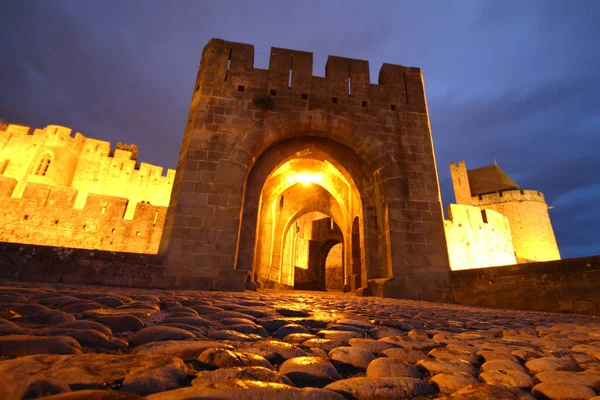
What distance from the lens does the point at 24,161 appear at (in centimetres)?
2284

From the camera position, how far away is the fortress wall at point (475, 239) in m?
19.4

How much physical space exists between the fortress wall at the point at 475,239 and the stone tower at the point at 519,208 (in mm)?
6269

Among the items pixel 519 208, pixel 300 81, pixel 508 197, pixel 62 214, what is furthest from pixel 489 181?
pixel 62 214

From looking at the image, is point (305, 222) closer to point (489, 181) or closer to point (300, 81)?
point (300, 81)

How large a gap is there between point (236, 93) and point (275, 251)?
7504 millimetres

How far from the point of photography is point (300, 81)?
316 inches

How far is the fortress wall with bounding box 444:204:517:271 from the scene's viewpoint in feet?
63.5

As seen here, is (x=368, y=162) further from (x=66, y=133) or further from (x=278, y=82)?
(x=66, y=133)

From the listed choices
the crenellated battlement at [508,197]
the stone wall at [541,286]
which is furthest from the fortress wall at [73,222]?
the crenellated battlement at [508,197]

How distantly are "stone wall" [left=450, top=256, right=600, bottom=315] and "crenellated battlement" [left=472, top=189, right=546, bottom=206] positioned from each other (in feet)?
90.8

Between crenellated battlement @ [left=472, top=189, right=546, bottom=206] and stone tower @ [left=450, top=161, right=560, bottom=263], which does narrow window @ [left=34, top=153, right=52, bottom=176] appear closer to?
stone tower @ [left=450, top=161, right=560, bottom=263]

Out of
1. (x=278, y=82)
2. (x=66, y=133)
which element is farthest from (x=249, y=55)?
(x=66, y=133)

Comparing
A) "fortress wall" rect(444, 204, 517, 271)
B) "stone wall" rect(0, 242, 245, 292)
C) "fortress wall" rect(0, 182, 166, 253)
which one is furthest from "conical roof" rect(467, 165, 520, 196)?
"stone wall" rect(0, 242, 245, 292)

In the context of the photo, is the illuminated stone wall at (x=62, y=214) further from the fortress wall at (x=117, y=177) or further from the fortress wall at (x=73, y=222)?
the fortress wall at (x=117, y=177)
